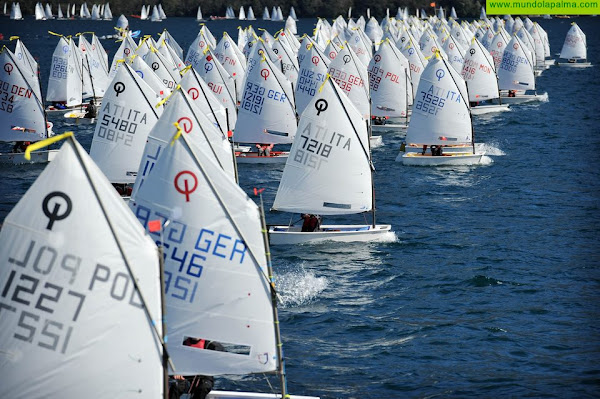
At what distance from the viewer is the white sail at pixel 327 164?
43.9 m

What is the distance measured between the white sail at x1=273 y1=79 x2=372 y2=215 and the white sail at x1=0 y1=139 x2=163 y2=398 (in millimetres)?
23053

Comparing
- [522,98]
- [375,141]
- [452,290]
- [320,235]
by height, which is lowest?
[452,290]

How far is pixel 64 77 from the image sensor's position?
8525 cm

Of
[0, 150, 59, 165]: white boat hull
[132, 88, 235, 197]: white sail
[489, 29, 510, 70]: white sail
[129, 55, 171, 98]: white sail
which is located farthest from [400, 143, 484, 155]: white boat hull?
[489, 29, 510, 70]: white sail

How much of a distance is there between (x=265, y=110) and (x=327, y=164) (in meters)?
19.1

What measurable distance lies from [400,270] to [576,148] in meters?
37.6

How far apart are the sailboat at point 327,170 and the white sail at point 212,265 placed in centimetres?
1870

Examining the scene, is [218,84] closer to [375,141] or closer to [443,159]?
[375,141]

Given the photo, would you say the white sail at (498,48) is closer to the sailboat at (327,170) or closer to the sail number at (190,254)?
the sailboat at (327,170)

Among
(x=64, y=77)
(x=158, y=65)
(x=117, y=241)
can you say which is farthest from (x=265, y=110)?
(x=117, y=241)

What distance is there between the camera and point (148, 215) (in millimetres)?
25797

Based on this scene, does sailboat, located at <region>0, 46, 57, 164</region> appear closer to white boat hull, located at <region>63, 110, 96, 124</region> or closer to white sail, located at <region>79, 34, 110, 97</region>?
white boat hull, located at <region>63, 110, 96, 124</region>

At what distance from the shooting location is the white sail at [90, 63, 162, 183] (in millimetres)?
46906

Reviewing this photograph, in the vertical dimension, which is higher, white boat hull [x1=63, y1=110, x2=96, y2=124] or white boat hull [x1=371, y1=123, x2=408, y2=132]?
white boat hull [x1=63, y1=110, x2=96, y2=124]
